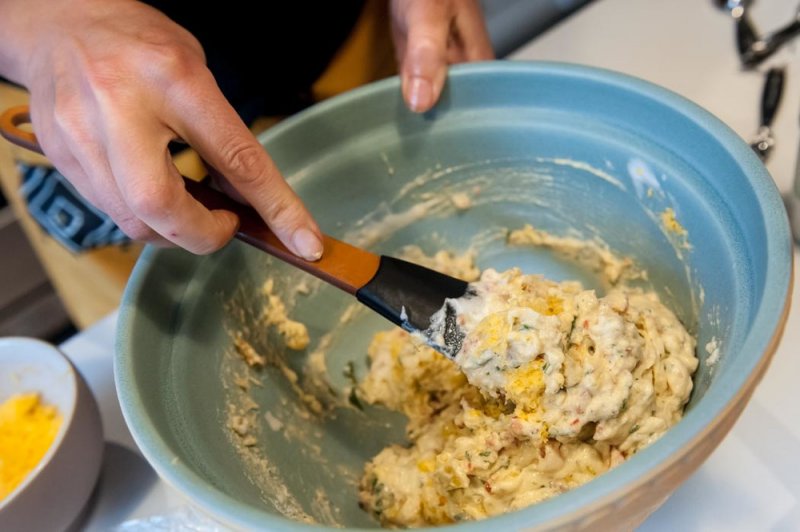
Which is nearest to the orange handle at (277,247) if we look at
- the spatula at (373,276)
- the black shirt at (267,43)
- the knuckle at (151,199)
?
the spatula at (373,276)

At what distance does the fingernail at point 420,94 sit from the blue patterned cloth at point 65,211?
0.59m

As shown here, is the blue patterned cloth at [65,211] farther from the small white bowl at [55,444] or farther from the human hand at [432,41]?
the human hand at [432,41]

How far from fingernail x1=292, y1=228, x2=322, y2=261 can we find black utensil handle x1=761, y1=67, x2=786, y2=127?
2.20 feet

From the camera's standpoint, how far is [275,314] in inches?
34.5

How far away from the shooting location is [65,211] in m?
1.20

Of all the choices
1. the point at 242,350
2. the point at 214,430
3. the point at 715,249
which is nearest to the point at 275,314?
the point at 242,350

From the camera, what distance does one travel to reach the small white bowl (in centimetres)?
71

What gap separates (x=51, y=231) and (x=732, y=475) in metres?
1.10

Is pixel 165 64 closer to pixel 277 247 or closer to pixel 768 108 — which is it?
pixel 277 247

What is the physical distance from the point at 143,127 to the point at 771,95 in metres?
0.86

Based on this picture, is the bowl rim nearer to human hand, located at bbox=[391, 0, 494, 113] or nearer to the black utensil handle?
human hand, located at bbox=[391, 0, 494, 113]

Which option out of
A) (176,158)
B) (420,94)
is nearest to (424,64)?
(420,94)

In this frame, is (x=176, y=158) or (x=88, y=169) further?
(x=176, y=158)

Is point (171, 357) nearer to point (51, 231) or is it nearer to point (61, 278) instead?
point (51, 231)
